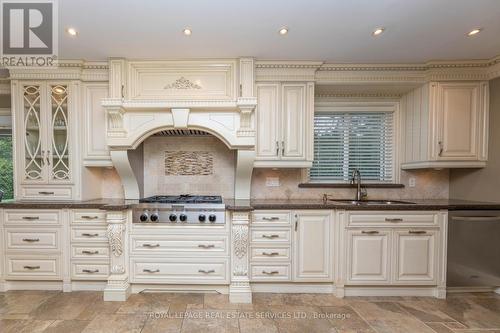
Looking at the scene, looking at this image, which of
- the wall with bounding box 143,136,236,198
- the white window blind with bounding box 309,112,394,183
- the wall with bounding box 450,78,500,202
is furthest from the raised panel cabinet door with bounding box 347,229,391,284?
the wall with bounding box 143,136,236,198

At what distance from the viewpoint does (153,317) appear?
1980 mm

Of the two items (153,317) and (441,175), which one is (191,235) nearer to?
(153,317)

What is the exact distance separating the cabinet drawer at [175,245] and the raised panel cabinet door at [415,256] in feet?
5.93

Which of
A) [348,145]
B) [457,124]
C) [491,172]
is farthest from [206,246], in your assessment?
[491,172]

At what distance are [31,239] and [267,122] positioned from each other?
8.91 feet

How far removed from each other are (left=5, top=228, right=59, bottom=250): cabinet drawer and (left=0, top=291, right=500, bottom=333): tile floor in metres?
0.47

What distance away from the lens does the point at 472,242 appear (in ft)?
7.61

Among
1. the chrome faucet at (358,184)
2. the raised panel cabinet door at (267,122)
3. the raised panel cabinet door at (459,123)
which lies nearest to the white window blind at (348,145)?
the chrome faucet at (358,184)

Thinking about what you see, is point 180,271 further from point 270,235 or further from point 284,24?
point 284,24

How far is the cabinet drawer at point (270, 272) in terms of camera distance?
2.35 metres

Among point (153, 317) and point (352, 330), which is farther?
point (153, 317)

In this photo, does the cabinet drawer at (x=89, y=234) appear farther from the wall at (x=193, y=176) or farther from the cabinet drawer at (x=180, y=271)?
the wall at (x=193, y=176)

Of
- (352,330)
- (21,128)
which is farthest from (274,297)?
(21,128)

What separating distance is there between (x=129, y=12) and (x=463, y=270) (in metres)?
3.85
